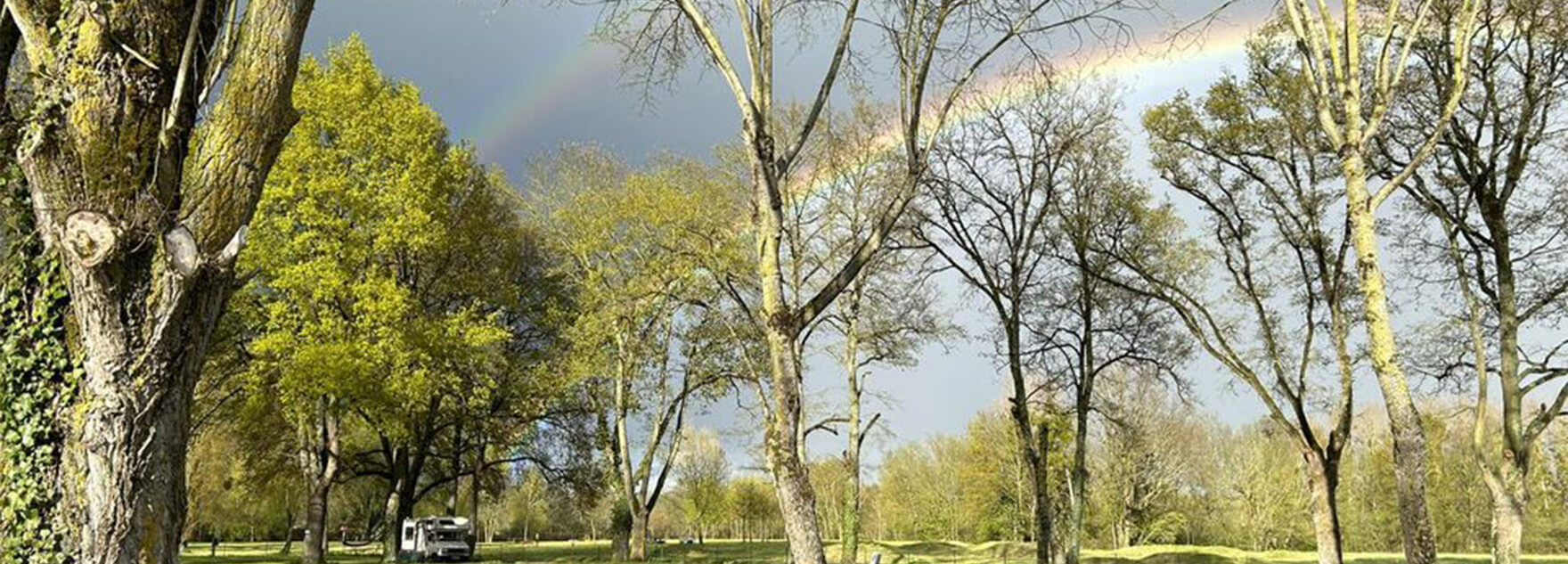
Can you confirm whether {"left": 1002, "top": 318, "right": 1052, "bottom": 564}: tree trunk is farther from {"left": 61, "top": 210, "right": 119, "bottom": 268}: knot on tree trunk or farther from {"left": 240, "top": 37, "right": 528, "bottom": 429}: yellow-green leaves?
{"left": 61, "top": 210, "right": 119, "bottom": 268}: knot on tree trunk

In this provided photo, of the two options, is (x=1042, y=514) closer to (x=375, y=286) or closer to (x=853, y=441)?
(x=853, y=441)

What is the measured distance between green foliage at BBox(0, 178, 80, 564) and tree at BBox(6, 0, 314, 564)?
0.23 meters

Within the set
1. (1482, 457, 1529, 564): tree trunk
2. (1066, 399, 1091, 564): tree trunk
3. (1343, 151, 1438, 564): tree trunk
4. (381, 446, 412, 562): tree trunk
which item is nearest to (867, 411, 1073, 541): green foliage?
(1066, 399, 1091, 564): tree trunk

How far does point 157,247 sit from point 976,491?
1789 inches

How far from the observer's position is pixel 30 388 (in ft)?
17.0

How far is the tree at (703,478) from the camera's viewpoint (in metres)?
49.4

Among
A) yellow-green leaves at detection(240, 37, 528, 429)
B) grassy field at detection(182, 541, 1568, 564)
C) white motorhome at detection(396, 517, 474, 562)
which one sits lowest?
grassy field at detection(182, 541, 1568, 564)

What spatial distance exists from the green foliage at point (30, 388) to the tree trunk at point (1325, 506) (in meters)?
16.8

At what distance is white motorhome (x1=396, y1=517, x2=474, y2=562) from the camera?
85.6 ft

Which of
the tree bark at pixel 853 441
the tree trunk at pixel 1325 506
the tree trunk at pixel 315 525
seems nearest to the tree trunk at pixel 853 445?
the tree bark at pixel 853 441

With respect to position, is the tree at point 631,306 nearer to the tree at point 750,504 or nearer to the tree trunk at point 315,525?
the tree trunk at point 315,525

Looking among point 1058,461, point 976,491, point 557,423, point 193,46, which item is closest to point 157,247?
point 193,46

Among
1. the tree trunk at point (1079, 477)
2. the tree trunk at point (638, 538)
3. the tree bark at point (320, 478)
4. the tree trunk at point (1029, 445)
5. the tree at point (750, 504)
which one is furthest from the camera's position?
the tree at point (750, 504)

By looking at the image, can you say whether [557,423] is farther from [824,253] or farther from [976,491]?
[976,491]
